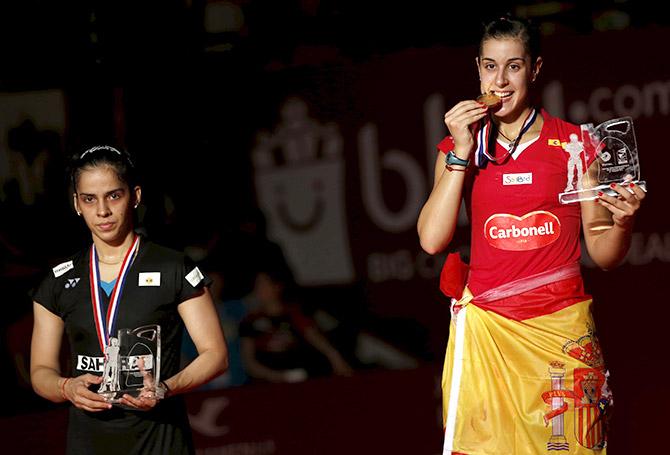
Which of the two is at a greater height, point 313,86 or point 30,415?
point 313,86

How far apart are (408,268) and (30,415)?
1.77 meters

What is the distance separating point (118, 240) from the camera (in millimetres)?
2883

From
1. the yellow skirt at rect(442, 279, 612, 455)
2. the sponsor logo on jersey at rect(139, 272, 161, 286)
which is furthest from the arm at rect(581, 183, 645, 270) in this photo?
the sponsor logo on jersey at rect(139, 272, 161, 286)

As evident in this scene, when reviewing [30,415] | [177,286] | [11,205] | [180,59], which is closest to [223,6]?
[180,59]

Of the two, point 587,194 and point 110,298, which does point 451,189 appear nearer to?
point 587,194

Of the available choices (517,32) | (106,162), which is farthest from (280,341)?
(517,32)

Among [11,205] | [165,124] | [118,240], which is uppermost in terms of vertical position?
[165,124]

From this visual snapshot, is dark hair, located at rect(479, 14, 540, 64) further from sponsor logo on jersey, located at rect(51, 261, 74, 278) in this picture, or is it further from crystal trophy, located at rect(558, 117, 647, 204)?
sponsor logo on jersey, located at rect(51, 261, 74, 278)

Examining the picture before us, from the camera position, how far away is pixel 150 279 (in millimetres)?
2850

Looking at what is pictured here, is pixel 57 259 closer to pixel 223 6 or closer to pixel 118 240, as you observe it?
pixel 223 6

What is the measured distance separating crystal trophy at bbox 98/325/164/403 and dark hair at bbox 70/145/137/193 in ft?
1.45

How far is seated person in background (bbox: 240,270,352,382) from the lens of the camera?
16.4 ft

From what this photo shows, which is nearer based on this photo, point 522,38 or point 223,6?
point 522,38

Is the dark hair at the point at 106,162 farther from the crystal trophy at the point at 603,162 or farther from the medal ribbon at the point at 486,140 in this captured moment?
the crystal trophy at the point at 603,162
